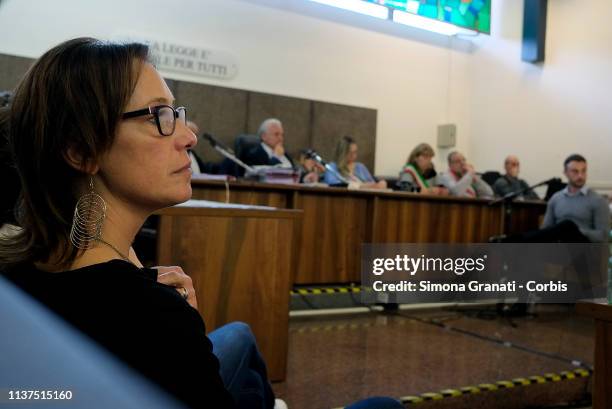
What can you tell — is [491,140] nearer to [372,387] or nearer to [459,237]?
[459,237]

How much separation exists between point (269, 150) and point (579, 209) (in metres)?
2.57

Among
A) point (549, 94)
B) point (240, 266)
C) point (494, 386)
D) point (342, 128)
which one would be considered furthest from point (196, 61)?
point (494, 386)

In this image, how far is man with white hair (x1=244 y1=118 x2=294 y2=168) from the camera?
4.53m

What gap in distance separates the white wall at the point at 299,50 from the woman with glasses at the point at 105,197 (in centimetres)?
444

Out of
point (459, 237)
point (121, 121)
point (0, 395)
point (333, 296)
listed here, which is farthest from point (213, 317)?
point (459, 237)

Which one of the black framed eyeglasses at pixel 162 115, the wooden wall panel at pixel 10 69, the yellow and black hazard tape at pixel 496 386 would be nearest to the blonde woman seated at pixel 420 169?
the yellow and black hazard tape at pixel 496 386

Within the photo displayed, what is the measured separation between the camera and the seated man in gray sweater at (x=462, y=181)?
5082 mm

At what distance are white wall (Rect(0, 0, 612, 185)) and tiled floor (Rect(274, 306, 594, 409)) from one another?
293 centimetres

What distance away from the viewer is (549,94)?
20.1ft

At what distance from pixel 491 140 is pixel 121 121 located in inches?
263

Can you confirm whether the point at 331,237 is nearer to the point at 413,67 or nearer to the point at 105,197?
the point at 105,197

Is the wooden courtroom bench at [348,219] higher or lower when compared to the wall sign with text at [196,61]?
lower

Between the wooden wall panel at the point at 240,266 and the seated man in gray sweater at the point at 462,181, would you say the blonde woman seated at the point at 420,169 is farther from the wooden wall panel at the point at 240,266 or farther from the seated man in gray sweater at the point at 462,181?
the wooden wall panel at the point at 240,266

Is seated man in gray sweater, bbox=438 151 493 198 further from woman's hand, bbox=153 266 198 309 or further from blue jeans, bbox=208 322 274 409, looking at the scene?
woman's hand, bbox=153 266 198 309
